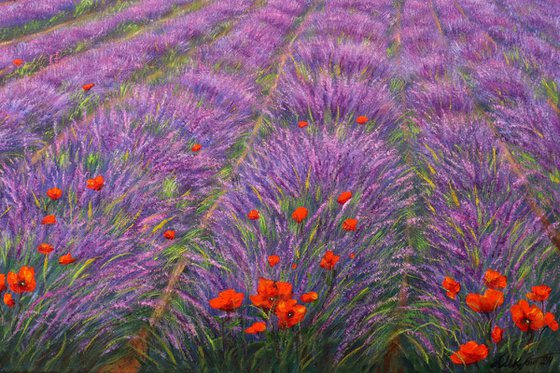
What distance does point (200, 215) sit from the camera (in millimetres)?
1973

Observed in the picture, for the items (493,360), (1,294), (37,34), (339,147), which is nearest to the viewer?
(493,360)

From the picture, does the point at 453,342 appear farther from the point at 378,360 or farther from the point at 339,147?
the point at 339,147

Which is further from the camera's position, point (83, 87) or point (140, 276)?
point (83, 87)

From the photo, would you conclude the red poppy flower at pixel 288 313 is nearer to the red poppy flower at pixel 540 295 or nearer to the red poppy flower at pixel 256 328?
the red poppy flower at pixel 256 328

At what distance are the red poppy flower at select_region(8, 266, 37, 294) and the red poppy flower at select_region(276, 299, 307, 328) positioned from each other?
68 centimetres

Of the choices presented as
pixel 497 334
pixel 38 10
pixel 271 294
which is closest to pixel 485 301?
pixel 497 334

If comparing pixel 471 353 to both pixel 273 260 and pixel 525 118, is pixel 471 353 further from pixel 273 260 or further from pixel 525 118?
pixel 525 118

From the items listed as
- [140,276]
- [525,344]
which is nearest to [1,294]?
[140,276]

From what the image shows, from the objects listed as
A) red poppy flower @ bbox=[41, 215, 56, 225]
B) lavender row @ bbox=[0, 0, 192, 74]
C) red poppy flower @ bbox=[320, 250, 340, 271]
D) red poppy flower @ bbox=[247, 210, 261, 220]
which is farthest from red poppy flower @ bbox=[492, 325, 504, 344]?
lavender row @ bbox=[0, 0, 192, 74]

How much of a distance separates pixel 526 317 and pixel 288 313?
2.00 feet

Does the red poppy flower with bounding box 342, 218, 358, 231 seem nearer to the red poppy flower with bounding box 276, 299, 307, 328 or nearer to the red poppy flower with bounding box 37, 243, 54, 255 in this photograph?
the red poppy flower with bounding box 276, 299, 307, 328

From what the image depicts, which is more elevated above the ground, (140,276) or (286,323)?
(286,323)

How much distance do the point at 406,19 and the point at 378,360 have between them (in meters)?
5.57

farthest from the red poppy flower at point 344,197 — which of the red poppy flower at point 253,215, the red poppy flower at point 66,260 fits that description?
the red poppy flower at point 66,260
